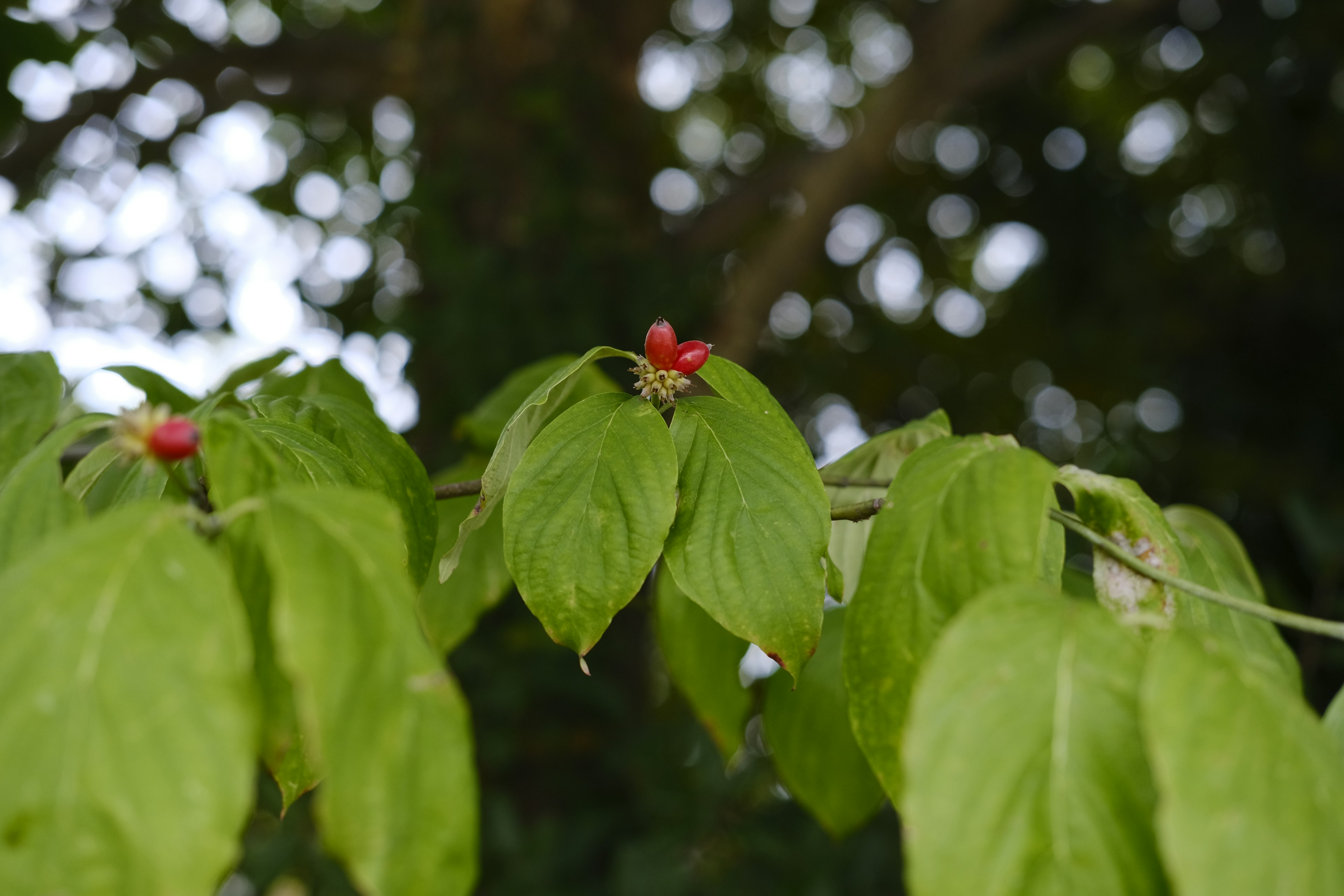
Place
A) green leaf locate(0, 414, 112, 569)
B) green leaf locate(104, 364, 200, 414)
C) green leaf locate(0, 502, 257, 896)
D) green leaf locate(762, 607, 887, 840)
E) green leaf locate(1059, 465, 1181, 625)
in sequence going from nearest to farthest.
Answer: green leaf locate(0, 502, 257, 896) < green leaf locate(0, 414, 112, 569) < green leaf locate(1059, 465, 1181, 625) < green leaf locate(104, 364, 200, 414) < green leaf locate(762, 607, 887, 840)

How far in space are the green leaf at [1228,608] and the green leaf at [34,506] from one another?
719mm

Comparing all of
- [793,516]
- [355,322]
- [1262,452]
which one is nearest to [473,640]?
[355,322]

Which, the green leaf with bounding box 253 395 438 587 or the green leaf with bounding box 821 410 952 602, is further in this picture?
the green leaf with bounding box 821 410 952 602

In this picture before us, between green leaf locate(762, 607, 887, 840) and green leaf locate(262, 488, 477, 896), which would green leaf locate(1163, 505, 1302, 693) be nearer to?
green leaf locate(762, 607, 887, 840)

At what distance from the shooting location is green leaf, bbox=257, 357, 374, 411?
1.00 m

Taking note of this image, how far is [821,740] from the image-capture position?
0.97 meters

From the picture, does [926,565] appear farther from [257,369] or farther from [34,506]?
[257,369]

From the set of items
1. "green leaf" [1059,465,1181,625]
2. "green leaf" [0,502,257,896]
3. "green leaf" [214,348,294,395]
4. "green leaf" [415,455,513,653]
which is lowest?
"green leaf" [415,455,513,653]

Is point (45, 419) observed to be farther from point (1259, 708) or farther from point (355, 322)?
point (355, 322)

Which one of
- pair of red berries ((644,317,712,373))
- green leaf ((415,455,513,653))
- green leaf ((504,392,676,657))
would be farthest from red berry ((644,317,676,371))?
green leaf ((415,455,513,653))

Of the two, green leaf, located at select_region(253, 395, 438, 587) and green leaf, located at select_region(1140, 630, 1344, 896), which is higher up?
green leaf, located at select_region(1140, 630, 1344, 896)

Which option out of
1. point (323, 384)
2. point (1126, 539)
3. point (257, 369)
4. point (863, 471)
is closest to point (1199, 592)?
point (1126, 539)

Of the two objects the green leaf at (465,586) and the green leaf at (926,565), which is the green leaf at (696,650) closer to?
the green leaf at (465,586)

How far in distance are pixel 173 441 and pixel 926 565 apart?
497mm
